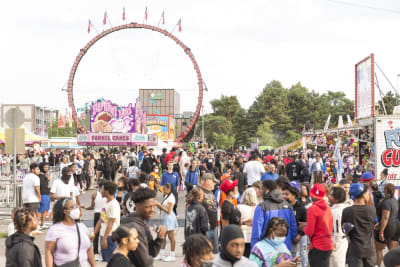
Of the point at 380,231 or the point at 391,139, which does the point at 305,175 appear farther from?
the point at 380,231

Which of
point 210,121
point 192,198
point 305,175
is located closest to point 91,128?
point 305,175

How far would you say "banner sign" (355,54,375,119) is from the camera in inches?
616

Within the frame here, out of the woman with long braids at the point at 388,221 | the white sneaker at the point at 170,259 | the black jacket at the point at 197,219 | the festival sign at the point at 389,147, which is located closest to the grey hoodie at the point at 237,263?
the black jacket at the point at 197,219

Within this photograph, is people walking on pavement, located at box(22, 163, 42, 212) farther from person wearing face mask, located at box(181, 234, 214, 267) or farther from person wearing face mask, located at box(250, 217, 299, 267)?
person wearing face mask, located at box(181, 234, 214, 267)

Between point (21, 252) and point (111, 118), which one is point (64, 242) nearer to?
point (21, 252)

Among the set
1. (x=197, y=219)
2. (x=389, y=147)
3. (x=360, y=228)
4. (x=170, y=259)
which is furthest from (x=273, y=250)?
(x=389, y=147)

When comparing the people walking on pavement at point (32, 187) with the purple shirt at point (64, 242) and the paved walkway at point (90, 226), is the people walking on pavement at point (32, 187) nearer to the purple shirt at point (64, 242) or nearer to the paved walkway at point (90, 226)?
the paved walkway at point (90, 226)

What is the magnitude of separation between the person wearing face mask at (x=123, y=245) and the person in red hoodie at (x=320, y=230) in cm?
275

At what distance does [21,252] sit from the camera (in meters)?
4.97

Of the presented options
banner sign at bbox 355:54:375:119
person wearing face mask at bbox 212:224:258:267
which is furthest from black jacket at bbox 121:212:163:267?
banner sign at bbox 355:54:375:119

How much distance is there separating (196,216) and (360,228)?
2.27m

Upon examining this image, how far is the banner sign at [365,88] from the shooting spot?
15656mm

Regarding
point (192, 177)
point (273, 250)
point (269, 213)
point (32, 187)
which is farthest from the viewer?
point (192, 177)

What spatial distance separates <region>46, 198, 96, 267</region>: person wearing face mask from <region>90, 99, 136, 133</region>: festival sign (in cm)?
3360
